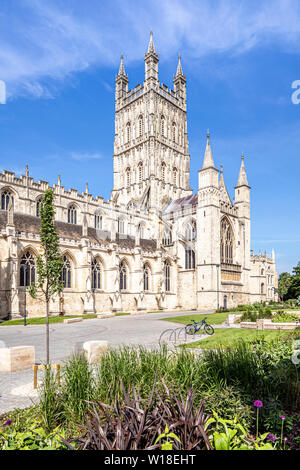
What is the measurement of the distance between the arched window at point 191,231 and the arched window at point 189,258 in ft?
5.27

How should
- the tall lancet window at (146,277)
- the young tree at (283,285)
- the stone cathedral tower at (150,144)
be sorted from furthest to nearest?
the young tree at (283,285)
the stone cathedral tower at (150,144)
the tall lancet window at (146,277)

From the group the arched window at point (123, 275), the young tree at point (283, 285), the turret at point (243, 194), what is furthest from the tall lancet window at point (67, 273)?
the young tree at point (283, 285)

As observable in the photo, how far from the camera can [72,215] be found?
46594 mm

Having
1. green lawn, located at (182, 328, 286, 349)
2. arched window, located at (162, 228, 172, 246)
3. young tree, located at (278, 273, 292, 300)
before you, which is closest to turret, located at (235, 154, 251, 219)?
arched window, located at (162, 228, 172, 246)

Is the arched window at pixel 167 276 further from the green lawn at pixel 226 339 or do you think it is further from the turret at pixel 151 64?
the turret at pixel 151 64

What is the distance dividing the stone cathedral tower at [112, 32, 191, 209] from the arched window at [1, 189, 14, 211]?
23728 mm

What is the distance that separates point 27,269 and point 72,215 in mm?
15938

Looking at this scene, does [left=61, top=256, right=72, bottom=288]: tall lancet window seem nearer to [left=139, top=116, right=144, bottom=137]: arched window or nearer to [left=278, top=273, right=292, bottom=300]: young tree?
[left=139, top=116, right=144, bottom=137]: arched window

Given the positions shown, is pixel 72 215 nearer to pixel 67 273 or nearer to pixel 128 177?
pixel 67 273

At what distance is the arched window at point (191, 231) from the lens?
1864 inches

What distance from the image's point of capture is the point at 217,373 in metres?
5.42

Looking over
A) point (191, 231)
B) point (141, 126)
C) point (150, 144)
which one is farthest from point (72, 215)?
point (141, 126)

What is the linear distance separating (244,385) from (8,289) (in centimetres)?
2795

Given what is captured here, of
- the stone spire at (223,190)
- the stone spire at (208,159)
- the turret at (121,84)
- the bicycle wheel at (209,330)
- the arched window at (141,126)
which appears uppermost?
the turret at (121,84)
